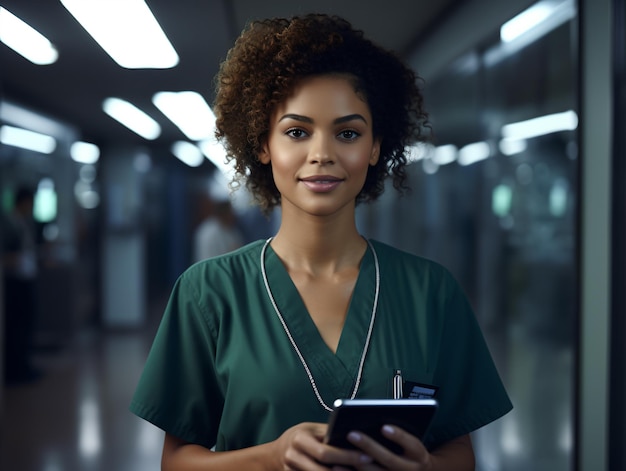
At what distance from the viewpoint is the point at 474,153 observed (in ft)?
17.1

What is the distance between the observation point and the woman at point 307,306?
124 cm

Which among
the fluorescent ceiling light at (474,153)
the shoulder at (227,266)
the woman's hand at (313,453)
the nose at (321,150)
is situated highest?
the fluorescent ceiling light at (474,153)

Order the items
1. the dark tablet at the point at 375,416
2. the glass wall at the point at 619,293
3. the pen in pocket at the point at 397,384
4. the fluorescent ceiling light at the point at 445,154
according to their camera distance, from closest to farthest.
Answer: the dark tablet at the point at 375,416
the pen in pocket at the point at 397,384
the glass wall at the point at 619,293
the fluorescent ceiling light at the point at 445,154

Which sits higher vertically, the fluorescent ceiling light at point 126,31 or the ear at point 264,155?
the fluorescent ceiling light at point 126,31

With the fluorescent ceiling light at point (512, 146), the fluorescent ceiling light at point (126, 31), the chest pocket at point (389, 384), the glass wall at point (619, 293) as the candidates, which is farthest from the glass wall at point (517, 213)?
the fluorescent ceiling light at point (126, 31)

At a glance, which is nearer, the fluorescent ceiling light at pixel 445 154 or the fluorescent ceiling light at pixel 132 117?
the fluorescent ceiling light at pixel 445 154

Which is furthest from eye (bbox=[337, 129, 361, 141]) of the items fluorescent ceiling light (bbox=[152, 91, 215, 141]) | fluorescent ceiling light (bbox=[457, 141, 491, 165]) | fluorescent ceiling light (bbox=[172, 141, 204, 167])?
fluorescent ceiling light (bbox=[172, 141, 204, 167])

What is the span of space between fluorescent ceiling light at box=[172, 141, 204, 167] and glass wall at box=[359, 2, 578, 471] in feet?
15.4

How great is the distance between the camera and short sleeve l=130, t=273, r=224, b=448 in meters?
1.29

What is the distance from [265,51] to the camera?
136cm

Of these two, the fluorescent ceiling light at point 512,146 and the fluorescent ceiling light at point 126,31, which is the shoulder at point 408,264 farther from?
the fluorescent ceiling light at point 512,146

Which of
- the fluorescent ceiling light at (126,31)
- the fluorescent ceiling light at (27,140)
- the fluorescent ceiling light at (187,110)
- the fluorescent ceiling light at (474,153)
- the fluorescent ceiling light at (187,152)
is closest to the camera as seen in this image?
the fluorescent ceiling light at (126,31)

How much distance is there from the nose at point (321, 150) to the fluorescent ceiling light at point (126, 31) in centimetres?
231

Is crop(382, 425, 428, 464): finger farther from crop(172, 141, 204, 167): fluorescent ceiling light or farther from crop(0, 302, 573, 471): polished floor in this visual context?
crop(172, 141, 204, 167): fluorescent ceiling light
